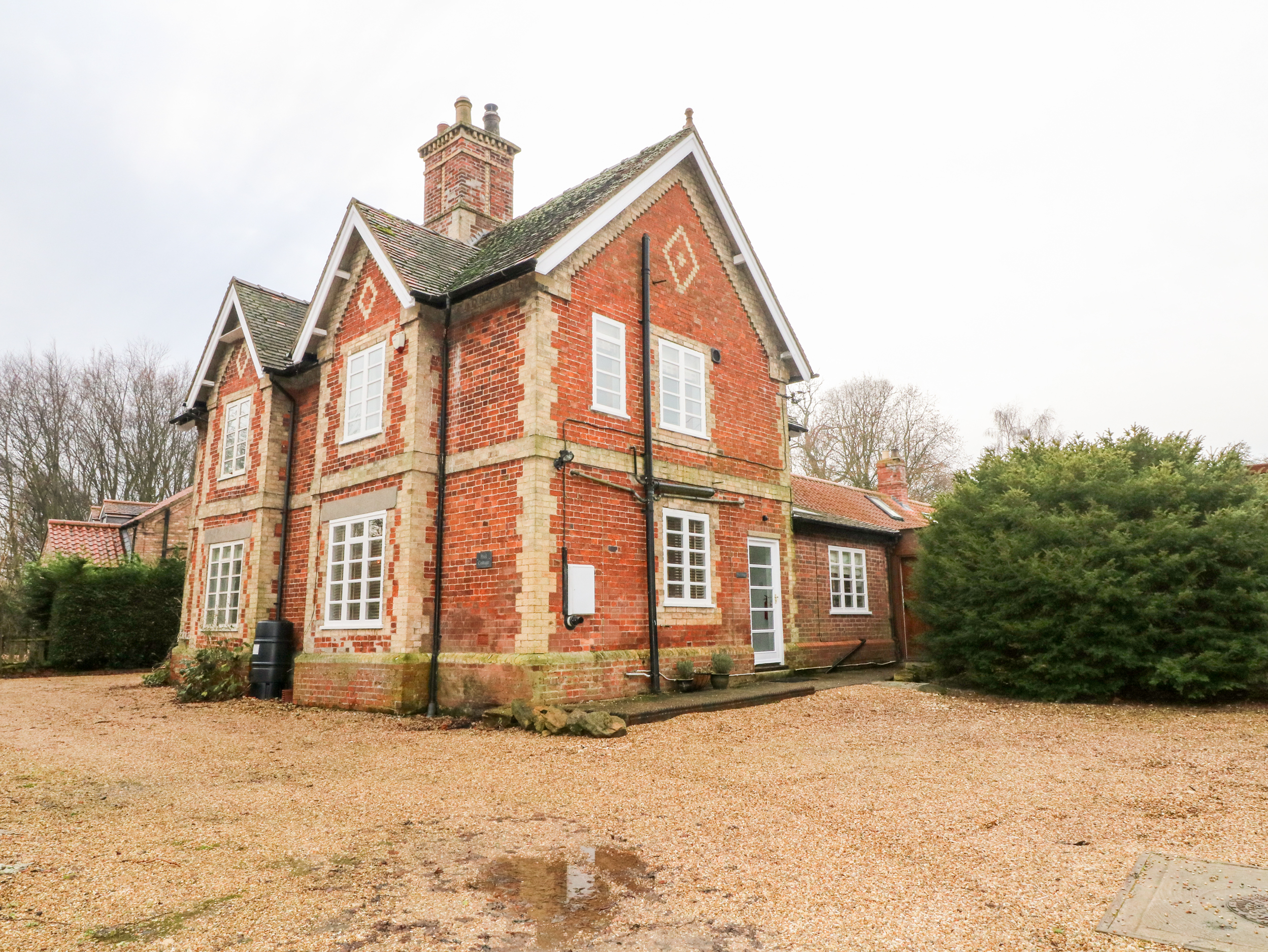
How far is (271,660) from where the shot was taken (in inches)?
572

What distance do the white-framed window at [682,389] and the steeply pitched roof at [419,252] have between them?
3.74m

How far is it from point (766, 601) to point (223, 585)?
10995mm

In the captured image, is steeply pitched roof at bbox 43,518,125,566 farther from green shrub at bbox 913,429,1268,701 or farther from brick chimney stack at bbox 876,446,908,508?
green shrub at bbox 913,429,1268,701

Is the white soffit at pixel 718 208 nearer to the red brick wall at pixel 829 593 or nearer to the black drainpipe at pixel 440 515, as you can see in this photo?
the black drainpipe at pixel 440 515

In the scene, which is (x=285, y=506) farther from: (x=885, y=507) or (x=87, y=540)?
(x=87, y=540)

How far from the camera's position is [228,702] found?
46.9 feet

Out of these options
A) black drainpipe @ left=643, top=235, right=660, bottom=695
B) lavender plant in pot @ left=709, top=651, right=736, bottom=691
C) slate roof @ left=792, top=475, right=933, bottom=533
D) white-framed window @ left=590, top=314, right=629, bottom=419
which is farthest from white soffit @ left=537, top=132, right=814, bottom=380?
lavender plant in pot @ left=709, top=651, right=736, bottom=691

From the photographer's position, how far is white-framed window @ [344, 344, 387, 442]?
1374 cm

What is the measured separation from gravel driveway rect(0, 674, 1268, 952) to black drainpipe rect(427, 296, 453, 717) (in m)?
1.62

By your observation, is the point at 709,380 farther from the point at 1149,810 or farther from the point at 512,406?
the point at 1149,810

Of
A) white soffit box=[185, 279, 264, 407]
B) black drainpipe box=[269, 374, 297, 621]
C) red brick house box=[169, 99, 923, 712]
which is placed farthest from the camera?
white soffit box=[185, 279, 264, 407]

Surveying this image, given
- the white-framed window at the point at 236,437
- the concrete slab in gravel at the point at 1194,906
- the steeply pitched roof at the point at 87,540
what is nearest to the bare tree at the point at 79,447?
the steeply pitched roof at the point at 87,540

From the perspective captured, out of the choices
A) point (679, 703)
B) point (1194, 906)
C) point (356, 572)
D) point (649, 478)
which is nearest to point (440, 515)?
point (356, 572)

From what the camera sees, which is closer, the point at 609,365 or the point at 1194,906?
the point at 1194,906
